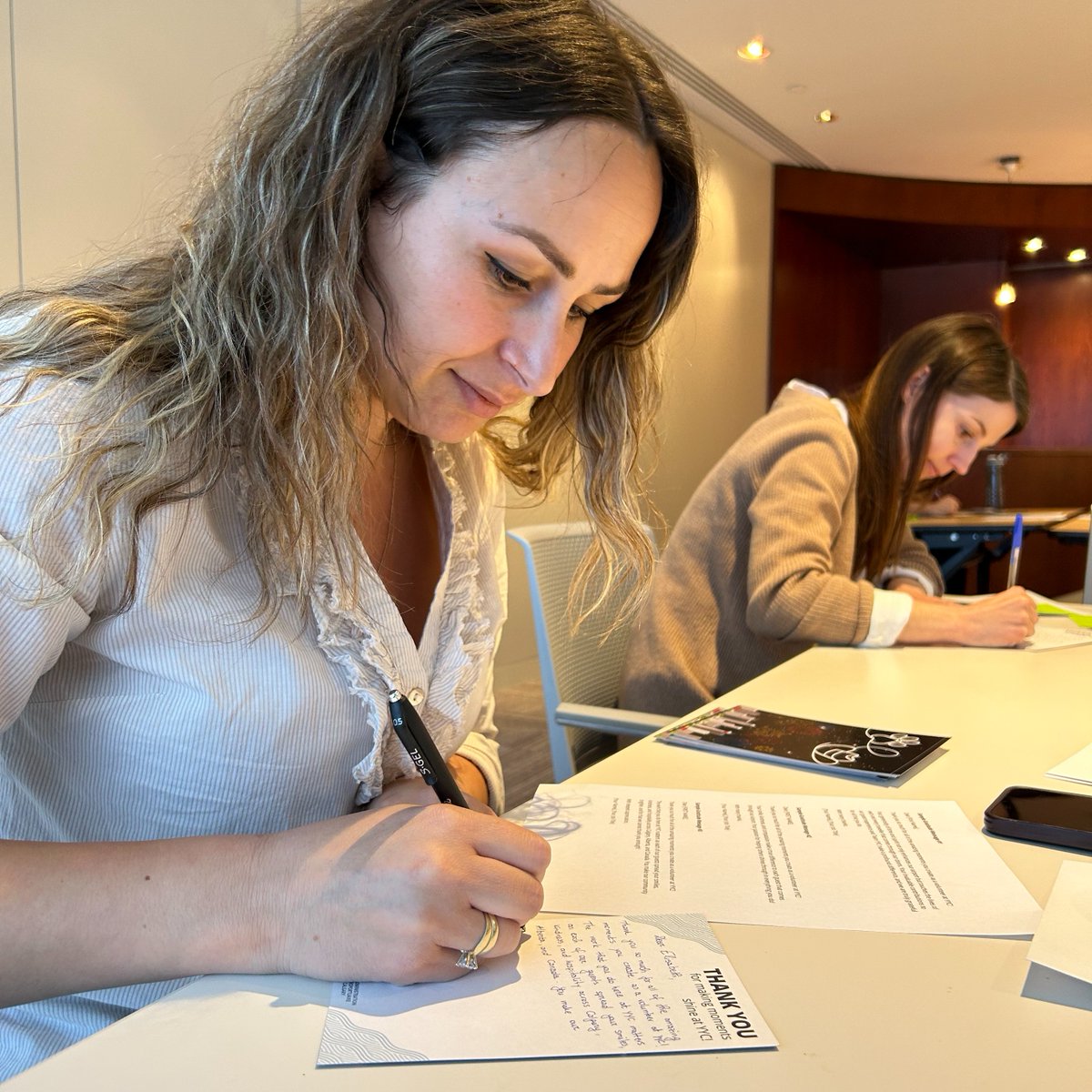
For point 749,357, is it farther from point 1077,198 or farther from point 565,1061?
Result: point 565,1061

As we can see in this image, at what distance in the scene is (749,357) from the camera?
23.6 ft

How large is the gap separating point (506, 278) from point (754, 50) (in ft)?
16.5

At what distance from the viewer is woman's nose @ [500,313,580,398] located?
2.91ft

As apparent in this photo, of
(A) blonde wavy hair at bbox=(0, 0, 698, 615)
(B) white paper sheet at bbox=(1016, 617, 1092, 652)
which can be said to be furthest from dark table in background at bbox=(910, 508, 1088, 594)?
(A) blonde wavy hair at bbox=(0, 0, 698, 615)

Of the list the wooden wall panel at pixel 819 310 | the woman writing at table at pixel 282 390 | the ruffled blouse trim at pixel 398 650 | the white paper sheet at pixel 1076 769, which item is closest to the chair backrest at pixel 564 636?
the ruffled blouse trim at pixel 398 650

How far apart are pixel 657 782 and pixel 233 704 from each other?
0.45m

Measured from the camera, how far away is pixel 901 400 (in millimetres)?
2301

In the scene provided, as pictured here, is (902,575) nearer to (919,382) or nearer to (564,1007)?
(919,382)

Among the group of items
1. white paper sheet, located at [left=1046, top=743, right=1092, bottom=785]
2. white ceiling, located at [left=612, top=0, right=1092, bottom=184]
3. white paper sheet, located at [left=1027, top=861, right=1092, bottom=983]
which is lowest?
white paper sheet, located at [left=1046, top=743, right=1092, bottom=785]

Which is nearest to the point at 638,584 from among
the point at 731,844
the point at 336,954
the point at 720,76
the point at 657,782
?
the point at 657,782

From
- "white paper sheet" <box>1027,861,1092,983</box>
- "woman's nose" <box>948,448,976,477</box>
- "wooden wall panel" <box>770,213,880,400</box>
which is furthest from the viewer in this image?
"wooden wall panel" <box>770,213,880,400</box>

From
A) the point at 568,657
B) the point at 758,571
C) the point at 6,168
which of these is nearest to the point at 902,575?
the point at 758,571

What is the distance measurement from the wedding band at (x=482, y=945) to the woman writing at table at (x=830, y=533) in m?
1.32

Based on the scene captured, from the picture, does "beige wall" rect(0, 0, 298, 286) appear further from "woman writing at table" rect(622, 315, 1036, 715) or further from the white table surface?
the white table surface
